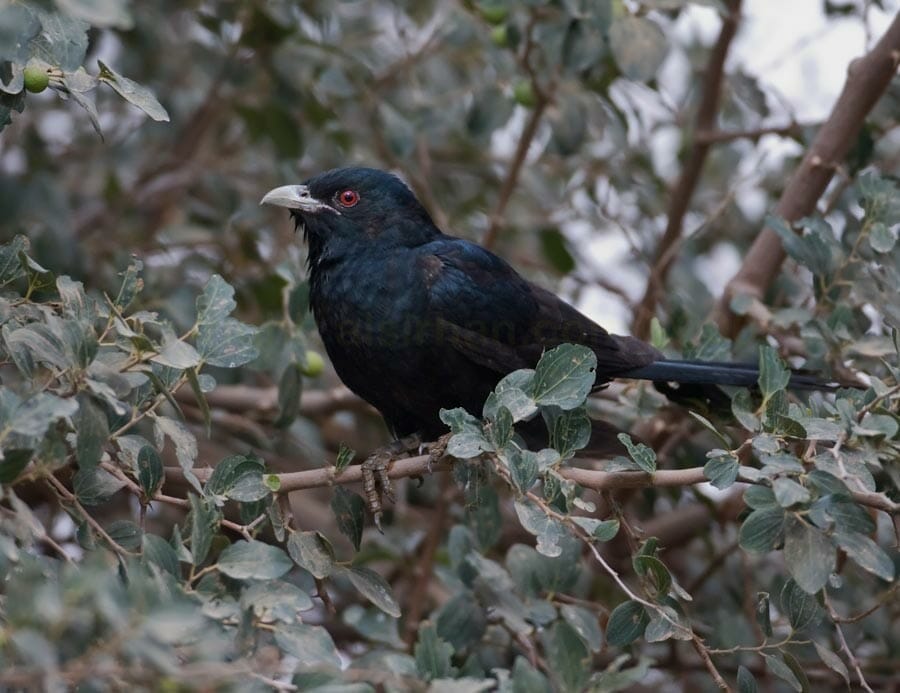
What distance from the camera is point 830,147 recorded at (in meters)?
3.87

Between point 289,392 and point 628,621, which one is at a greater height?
point 628,621

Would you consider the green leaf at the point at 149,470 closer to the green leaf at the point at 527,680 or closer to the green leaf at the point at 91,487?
the green leaf at the point at 91,487

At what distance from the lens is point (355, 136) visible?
5051mm

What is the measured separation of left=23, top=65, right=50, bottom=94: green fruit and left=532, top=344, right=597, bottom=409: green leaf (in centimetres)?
117

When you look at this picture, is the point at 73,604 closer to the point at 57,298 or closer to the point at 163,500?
the point at 163,500

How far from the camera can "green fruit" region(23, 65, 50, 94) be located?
2479mm

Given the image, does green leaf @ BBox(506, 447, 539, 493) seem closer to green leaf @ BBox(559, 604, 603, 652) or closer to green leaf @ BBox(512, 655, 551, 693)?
green leaf @ BBox(512, 655, 551, 693)

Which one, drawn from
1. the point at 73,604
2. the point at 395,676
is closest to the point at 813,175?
the point at 395,676

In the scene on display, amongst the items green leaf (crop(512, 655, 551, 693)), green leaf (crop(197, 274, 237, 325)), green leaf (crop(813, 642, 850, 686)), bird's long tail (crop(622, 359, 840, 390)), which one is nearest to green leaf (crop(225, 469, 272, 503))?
green leaf (crop(197, 274, 237, 325))

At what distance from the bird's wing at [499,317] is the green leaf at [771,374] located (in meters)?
0.92

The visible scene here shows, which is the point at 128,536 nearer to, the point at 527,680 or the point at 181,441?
the point at 181,441

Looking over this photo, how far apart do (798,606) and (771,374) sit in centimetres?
51

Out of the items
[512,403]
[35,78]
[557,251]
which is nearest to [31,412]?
[35,78]

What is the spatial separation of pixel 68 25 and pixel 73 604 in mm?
1311
